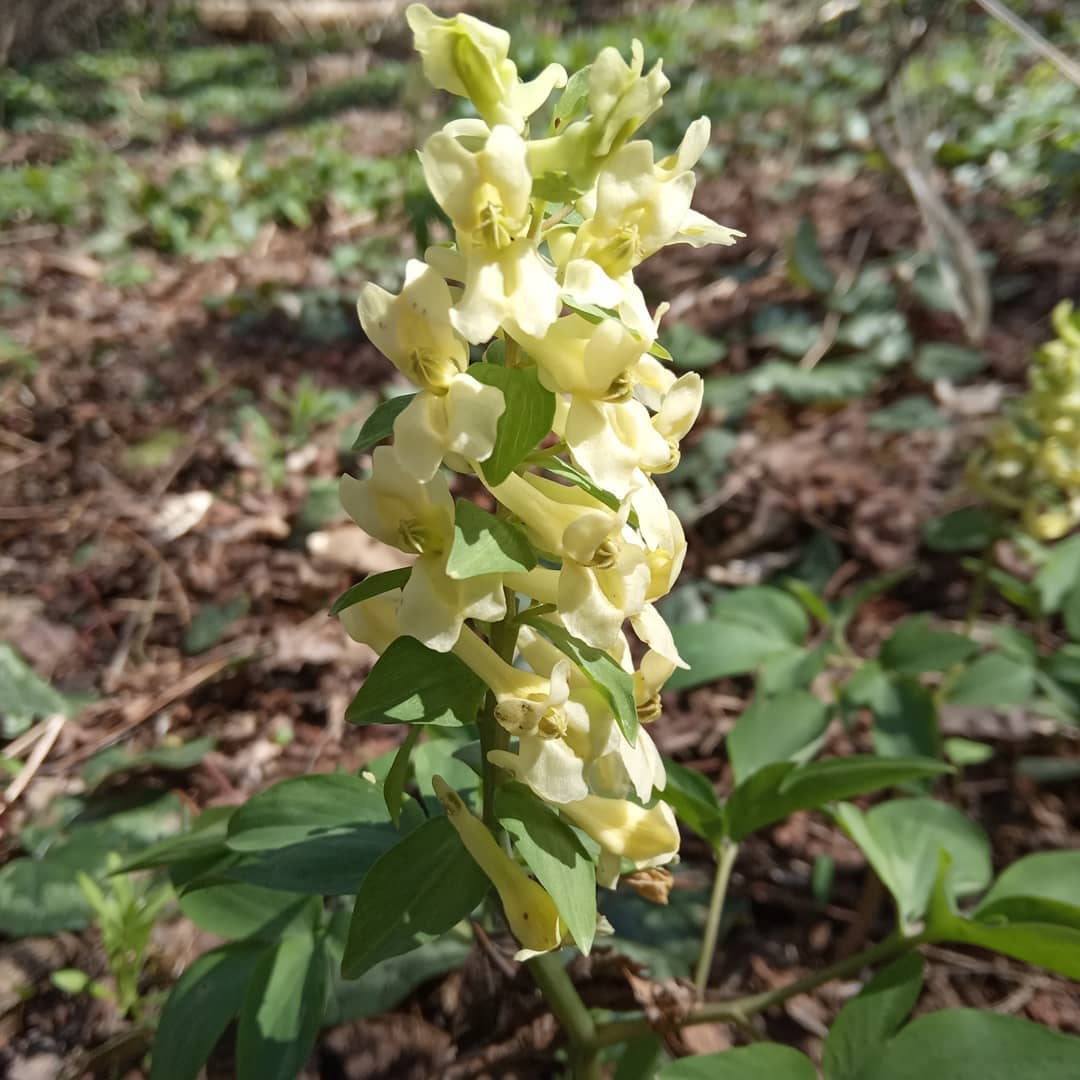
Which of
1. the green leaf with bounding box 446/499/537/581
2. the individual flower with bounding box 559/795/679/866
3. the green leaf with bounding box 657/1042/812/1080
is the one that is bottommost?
the green leaf with bounding box 657/1042/812/1080

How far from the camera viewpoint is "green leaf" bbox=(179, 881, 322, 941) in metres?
1.40

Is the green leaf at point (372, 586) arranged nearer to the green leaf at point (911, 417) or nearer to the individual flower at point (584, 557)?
the individual flower at point (584, 557)

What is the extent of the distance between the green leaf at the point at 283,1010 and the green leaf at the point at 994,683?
154cm

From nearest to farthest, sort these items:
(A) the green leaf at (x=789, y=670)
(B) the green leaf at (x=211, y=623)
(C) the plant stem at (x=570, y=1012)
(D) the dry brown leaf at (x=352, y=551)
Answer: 1. (C) the plant stem at (x=570, y=1012)
2. (A) the green leaf at (x=789, y=670)
3. (B) the green leaf at (x=211, y=623)
4. (D) the dry brown leaf at (x=352, y=551)

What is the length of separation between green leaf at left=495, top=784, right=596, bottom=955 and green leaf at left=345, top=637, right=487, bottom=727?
0.13 m

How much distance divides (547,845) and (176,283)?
18.7 feet

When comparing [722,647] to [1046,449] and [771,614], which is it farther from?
[1046,449]

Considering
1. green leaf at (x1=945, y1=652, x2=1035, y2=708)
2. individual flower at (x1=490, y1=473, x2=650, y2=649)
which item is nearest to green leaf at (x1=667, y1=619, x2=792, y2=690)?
green leaf at (x1=945, y1=652, x2=1035, y2=708)

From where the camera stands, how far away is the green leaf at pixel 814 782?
1307 millimetres

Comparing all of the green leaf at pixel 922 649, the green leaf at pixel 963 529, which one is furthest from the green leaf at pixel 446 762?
the green leaf at pixel 963 529

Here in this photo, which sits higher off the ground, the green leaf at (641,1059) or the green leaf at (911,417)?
the green leaf at (911,417)

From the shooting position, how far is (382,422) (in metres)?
1.06

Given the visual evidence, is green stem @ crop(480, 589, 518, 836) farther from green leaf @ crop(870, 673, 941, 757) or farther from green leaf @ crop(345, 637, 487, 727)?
green leaf @ crop(870, 673, 941, 757)

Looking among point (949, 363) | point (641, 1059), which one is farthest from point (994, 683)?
point (949, 363)
